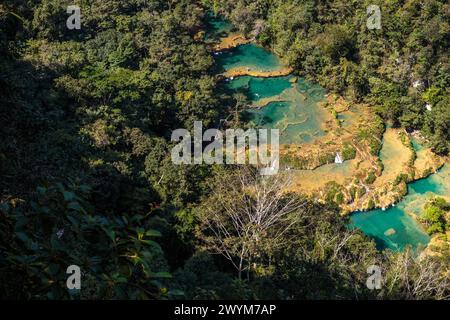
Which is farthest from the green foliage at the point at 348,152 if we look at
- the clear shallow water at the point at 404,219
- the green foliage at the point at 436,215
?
the green foliage at the point at 436,215

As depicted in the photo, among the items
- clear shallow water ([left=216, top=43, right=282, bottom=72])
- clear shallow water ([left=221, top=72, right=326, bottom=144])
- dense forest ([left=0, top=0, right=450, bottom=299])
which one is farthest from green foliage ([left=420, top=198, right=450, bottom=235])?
clear shallow water ([left=216, top=43, right=282, bottom=72])

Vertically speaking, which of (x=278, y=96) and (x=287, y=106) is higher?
(x=278, y=96)

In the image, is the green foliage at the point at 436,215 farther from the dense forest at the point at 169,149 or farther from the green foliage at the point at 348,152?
the green foliage at the point at 348,152

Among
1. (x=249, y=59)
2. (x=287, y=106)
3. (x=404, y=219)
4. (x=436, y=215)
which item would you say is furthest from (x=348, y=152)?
(x=249, y=59)

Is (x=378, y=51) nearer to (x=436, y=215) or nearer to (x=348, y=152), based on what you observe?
(x=348, y=152)

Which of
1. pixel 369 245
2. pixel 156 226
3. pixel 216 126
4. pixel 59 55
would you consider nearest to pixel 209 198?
pixel 156 226

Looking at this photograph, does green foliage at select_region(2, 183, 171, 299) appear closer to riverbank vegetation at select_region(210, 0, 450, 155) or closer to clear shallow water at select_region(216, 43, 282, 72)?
riverbank vegetation at select_region(210, 0, 450, 155)
